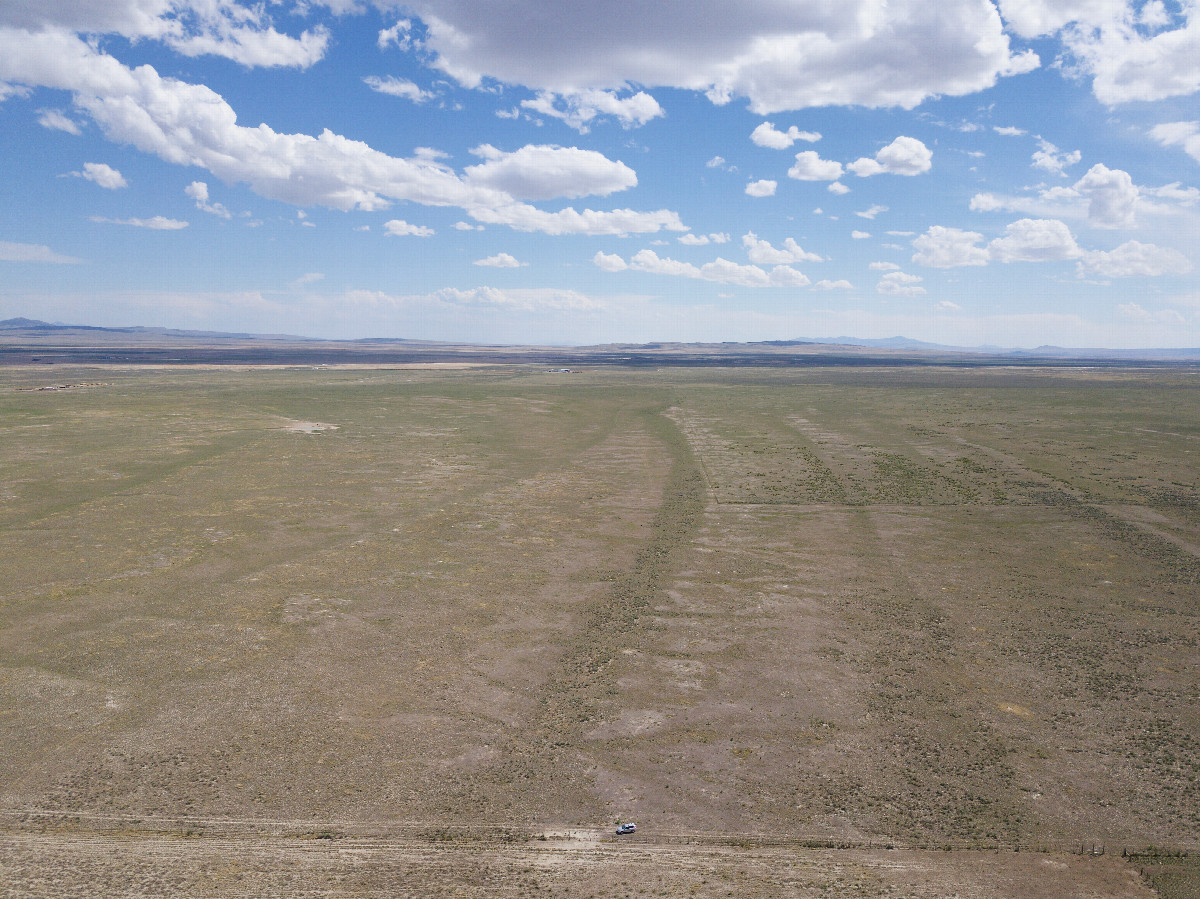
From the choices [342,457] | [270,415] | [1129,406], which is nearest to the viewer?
[342,457]

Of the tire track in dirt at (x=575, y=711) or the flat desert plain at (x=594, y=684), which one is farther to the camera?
the tire track in dirt at (x=575, y=711)

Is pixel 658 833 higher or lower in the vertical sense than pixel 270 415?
lower

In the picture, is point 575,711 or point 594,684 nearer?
point 575,711

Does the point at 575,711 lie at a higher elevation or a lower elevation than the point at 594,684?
lower

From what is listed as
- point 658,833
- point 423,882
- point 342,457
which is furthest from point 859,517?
point 342,457

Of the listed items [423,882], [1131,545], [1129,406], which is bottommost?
[423,882]

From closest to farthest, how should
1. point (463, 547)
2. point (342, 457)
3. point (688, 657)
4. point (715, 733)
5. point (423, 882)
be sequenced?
point (423, 882)
point (715, 733)
point (688, 657)
point (463, 547)
point (342, 457)

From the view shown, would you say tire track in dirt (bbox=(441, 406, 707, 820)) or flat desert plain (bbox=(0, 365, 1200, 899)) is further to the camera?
tire track in dirt (bbox=(441, 406, 707, 820))

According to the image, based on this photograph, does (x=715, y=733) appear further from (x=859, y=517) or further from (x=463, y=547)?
(x=859, y=517)
